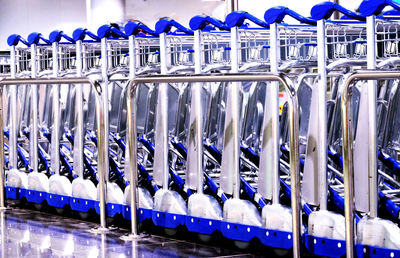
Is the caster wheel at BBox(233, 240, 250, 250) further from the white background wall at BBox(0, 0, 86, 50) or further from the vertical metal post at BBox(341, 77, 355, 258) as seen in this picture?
the white background wall at BBox(0, 0, 86, 50)

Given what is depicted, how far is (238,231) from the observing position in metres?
4.63

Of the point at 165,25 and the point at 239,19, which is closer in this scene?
the point at 239,19

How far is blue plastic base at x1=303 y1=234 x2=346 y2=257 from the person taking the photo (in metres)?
4.05

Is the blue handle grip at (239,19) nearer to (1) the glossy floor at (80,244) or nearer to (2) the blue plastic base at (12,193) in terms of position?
(1) the glossy floor at (80,244)

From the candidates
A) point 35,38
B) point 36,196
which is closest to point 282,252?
point 36,196

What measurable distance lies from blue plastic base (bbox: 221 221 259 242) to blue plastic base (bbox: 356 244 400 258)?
74 cm

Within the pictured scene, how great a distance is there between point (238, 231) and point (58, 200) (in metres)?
2.03

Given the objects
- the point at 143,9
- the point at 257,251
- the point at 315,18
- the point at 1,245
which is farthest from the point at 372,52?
the point at 143,9

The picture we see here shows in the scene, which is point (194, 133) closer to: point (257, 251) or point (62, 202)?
point (257, 251)

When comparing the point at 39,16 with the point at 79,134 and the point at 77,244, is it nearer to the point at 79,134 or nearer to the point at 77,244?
the point at 79,134

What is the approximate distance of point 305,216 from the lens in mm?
4434

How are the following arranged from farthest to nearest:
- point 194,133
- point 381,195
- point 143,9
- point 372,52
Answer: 1. point 143,9
2. point 194,133
3. point 381,195
4. point 372,52

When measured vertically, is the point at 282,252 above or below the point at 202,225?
below

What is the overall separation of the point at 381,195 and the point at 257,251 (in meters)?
0.81
